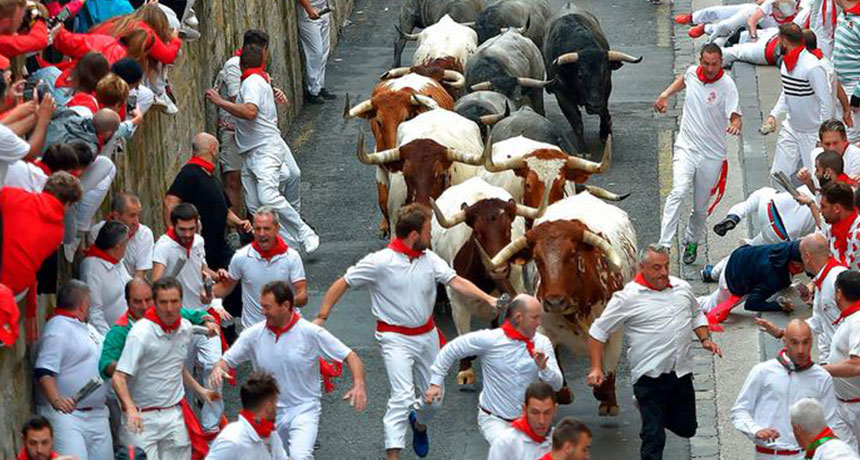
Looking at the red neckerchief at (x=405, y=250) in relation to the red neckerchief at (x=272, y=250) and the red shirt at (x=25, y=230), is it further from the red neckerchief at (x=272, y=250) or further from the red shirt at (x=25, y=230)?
the red shirt at (x=25, y=230)

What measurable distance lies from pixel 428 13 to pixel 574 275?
10.0 m

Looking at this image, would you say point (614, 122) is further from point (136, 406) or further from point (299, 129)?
point (136, 406)

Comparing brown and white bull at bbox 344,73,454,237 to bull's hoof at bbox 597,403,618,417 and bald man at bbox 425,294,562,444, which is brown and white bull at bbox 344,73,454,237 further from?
bald man at bbox 425,294,562,444

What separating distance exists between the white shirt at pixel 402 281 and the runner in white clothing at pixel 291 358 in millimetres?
1059

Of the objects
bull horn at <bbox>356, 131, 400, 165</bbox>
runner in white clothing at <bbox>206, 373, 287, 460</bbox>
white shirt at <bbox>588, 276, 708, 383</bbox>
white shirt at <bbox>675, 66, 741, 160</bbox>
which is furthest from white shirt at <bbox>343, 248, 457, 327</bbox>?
white shirt at <bbox>675, 66, 741, 160</bbox>

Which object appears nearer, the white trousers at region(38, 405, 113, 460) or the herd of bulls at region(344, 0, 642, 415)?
the white trousers at region(38, 405, 113, 460)

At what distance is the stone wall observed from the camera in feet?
41.3

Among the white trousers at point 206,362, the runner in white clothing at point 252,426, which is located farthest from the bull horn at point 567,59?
the runner in white clothing at point 252,426

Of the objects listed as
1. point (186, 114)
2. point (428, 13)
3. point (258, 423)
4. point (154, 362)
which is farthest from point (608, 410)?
point (428, 13)

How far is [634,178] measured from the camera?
21.1 meters

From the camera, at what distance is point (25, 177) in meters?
12.5

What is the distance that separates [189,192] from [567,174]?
3.37 meters

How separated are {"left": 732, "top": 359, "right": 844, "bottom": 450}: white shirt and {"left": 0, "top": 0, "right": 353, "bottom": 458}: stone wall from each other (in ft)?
15.0

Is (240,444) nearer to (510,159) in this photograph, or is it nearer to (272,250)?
(272,250)
